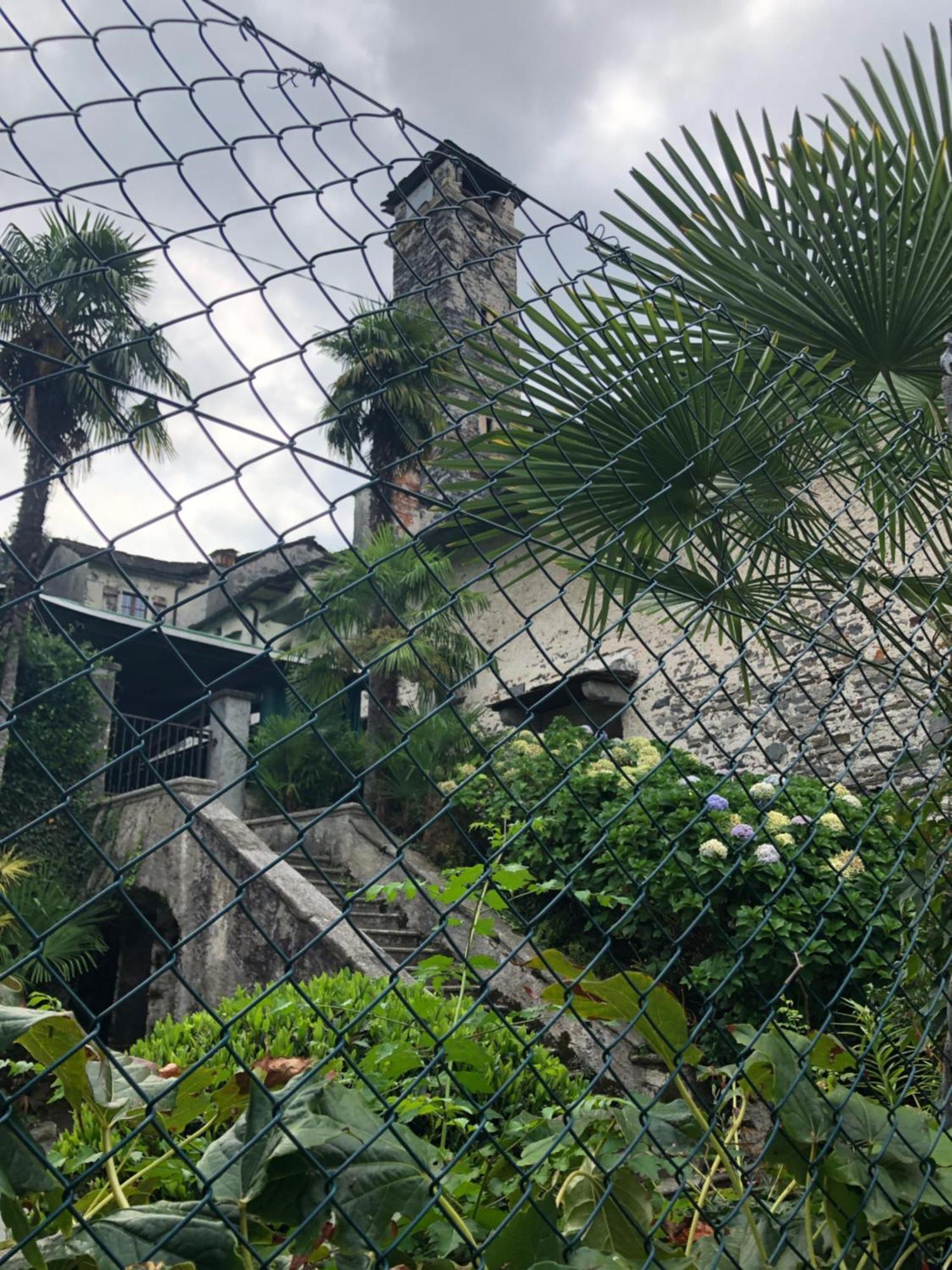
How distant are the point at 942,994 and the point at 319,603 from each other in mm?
1239

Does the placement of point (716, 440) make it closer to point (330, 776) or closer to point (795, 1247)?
point (795, 1247)

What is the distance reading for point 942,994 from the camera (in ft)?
5.64

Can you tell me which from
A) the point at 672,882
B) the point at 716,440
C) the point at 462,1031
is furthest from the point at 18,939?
the point at 716,440

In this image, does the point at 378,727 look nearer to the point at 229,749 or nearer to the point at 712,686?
the point at 229,749

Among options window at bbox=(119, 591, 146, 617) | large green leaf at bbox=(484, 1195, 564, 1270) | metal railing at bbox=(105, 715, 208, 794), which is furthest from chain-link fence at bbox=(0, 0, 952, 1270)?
window at bbox=(119, 591, 146, 617)

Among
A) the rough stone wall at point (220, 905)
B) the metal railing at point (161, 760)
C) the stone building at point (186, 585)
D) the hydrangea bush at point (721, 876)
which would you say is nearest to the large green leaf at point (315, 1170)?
the hydrangea bush at point (721, 876)

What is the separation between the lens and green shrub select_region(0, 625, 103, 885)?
980cm

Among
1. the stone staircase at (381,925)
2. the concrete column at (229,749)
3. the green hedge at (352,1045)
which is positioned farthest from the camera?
the concrete column at (229,749)

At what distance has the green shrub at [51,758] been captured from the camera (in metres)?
9.80

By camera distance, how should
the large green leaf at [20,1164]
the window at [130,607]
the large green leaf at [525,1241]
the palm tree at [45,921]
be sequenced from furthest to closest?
the window at [130,607] → the palm tree at [45,921] → the large green leaf at [525,1241] → the large green leaf at [20,1164]

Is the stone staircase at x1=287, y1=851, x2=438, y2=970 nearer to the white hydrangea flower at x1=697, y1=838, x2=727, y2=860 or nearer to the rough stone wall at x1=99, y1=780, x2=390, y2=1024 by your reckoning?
the rough stone wall at x1=99, y1=780, x2=390, y2=1024

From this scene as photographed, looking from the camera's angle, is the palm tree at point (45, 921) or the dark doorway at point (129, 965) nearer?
the palm tree at point (45, 921)

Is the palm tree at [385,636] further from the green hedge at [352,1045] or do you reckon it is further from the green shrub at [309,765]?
the green hedge at [352,1045]

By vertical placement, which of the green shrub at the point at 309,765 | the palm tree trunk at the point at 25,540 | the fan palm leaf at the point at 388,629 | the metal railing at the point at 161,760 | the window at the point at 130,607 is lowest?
the green shrub at the point at 309,765
